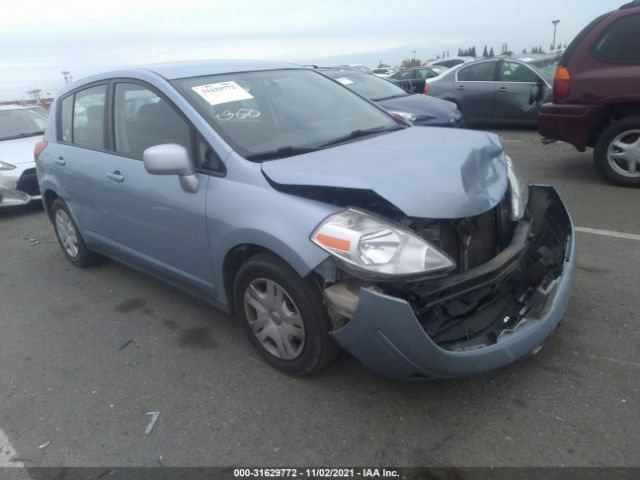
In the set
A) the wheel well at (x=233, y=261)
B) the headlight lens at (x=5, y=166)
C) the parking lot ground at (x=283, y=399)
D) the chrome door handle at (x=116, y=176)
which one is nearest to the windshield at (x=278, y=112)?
the wheel well at (x=233, y=261)

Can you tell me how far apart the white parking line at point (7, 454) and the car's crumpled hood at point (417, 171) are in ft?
5.95

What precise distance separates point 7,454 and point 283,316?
1.47 meters

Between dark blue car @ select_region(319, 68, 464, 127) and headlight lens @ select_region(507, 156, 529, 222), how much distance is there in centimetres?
317

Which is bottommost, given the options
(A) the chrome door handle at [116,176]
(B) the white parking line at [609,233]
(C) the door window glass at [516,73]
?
(B) the white parking line at [609,233]

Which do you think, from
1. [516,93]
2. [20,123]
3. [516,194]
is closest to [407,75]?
[516,93]

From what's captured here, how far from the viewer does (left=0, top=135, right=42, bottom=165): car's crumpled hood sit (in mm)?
6980

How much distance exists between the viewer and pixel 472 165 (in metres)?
2.70

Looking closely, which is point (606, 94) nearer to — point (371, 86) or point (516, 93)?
point (371, 86)

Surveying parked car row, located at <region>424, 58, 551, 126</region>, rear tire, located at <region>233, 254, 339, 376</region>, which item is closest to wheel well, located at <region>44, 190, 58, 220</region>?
rear tire, located at <region>233, 254, 339, 376</region>

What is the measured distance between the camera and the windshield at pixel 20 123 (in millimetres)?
7969

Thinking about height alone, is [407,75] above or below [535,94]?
below

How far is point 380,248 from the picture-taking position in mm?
2301

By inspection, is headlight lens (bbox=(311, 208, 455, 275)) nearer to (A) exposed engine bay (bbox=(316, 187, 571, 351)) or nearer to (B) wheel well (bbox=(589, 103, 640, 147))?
(A) exposed engine bay (bbox=(316, 187, 571, 351))

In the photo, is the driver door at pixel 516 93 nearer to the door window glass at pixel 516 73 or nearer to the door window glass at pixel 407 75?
the door window glass at pixel 516 73
